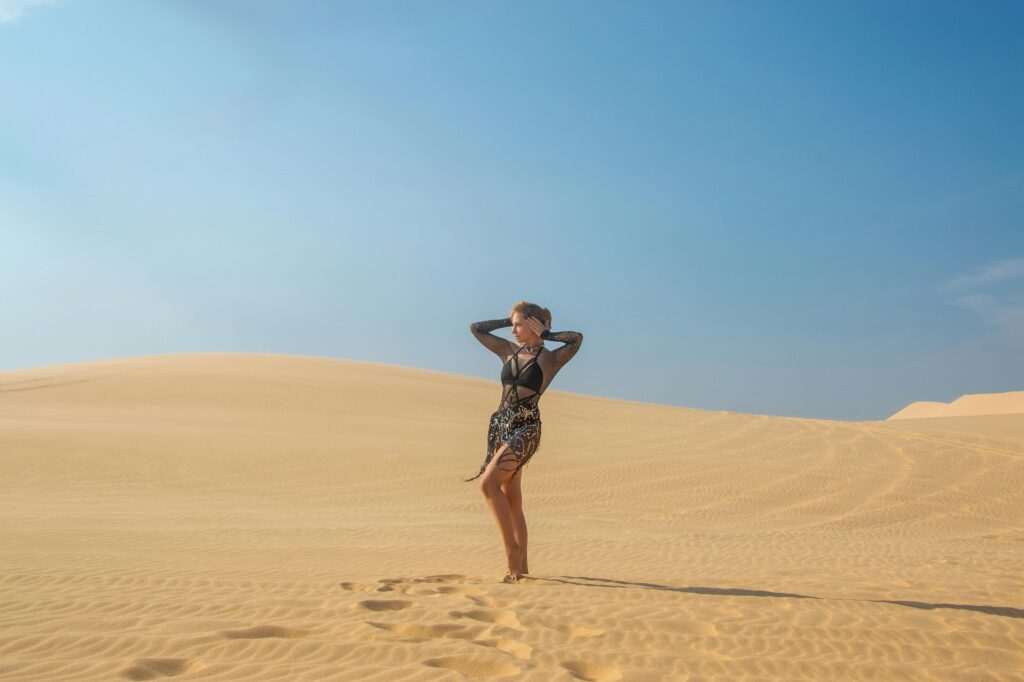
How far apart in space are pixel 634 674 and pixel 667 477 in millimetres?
11737

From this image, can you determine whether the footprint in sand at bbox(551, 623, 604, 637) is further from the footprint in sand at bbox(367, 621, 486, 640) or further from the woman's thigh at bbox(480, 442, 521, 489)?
the woman's thigh at bbox(480, 442, 521, 489)

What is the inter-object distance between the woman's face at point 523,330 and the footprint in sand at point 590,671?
9.02 ft

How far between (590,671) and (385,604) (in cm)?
173

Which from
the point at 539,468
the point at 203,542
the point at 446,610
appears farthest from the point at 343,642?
the point at 539,468

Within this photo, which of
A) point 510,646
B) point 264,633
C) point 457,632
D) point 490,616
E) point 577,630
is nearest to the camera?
point 510,646

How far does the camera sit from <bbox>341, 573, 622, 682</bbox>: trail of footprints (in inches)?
159

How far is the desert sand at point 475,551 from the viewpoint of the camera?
169 inches

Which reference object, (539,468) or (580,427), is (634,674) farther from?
(580,427)

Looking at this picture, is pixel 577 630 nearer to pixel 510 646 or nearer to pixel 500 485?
pixel 510 646

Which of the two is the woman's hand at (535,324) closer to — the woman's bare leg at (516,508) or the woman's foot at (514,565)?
the woman's bare leg at (516,508)

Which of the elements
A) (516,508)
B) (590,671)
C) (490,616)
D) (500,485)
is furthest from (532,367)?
(590,671)

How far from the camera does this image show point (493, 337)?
22.0 feet

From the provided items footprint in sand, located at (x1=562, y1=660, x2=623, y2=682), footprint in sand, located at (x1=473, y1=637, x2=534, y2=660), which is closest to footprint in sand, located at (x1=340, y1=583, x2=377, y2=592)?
footprint in sand, located at (x1=473, y1=637, x2=534, y2=660)

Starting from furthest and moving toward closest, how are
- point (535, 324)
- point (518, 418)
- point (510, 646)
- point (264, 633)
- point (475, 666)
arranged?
point (535, 324)
point (518, 418)
point (264, 633)
point (510, 646)
point (475, 666)
